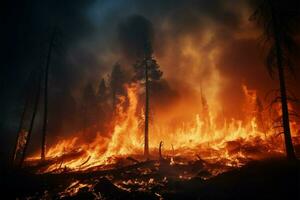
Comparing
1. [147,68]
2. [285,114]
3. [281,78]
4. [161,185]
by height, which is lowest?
[161,185]

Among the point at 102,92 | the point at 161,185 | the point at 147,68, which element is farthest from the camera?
the point at 102,92

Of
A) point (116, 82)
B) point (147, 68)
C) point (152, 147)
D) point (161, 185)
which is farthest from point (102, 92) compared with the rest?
point (161, 185)

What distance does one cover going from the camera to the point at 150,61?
35.4m

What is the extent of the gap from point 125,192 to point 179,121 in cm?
6091

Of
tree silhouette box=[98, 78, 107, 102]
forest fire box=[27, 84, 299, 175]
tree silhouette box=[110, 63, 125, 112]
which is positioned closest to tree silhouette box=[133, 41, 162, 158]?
forest fire box=[27, 84, 299, 175]

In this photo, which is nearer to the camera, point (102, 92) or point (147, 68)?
point (147, 68)

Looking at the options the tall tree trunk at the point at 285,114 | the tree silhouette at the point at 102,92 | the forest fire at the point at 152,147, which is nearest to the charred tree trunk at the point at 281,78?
the tall tree trunk at the point at 285,114

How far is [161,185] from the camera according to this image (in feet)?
50.2

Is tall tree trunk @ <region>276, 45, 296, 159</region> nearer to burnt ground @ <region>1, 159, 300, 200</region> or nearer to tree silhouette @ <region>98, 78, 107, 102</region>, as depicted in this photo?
burnt ground @ <region>1, 159, 300, 200</region>

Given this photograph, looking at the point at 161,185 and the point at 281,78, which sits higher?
the point at 281,78

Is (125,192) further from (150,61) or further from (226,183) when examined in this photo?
(150,61)

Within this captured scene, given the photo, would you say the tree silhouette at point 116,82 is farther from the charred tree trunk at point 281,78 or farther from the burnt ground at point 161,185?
the charred tree trunk at point 281,78

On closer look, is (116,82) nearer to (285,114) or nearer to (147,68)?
(147,68)

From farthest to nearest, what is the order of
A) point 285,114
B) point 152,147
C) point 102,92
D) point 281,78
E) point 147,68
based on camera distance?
point 102,92 → point 152,147 → point 147,68 → point 281,78 → point 285,114
